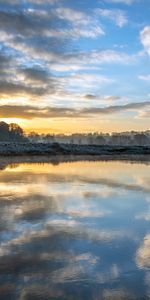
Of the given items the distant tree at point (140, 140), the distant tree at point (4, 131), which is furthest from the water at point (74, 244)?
the distant tree at point (140, 140)

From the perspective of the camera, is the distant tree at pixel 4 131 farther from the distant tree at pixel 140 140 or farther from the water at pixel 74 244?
the water at pixel 74 244

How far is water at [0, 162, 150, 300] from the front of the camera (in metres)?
5.64

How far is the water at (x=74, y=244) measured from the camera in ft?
18.5

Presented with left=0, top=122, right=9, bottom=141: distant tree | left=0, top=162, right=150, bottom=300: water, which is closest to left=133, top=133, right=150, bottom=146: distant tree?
left=0, top=122, right=9, bottom=141: distant tree

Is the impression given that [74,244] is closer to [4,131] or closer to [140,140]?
[4,131]

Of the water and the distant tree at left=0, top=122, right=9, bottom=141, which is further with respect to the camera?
the distant tree at left=0, top=122, right=9, bottom=141

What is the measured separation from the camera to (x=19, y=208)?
1167 centimetres

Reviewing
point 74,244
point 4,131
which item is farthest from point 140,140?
point 74,244

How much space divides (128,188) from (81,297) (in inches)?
444

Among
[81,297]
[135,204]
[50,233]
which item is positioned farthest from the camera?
[135,204]

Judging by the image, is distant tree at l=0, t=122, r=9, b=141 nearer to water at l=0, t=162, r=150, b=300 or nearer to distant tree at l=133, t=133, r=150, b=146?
distant tree at l=133, t=133, r=150, b=146

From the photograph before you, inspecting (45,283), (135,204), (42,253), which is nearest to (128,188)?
(135,204)

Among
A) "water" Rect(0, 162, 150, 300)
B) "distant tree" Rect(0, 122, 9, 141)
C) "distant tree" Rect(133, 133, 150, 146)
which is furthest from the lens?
"distant tree" Rect(133, 133, 150, 146)

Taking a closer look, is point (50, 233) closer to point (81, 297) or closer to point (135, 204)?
point (81, 297)
